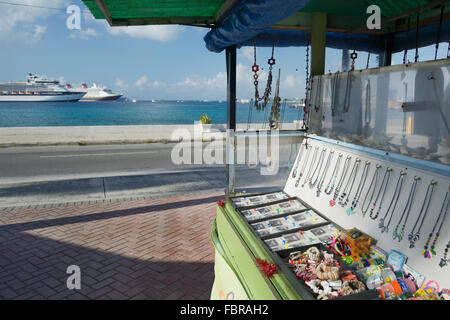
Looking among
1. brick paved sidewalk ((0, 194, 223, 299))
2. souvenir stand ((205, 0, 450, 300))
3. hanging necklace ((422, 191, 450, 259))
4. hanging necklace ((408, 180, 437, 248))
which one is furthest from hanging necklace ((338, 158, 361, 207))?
brick paved sidewalk ((0, 194, 223, 299))

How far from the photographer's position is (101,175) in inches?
345

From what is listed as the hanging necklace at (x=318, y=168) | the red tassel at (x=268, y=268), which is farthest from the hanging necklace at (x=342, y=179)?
the red tassel at (x=268, y=268)

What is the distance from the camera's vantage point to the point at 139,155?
11.8 m

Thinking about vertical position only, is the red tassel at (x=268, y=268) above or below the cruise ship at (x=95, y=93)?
below

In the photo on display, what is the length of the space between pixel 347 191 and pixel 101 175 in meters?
7.22

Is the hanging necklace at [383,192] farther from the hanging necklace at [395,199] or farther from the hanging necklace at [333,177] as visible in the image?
the hanging necklace at [333,177]

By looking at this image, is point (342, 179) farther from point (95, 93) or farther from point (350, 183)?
point (95, 93)

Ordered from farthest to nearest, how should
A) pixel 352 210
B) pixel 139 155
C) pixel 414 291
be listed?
pixel 139 155
pixel 352 210
pixel 414 291

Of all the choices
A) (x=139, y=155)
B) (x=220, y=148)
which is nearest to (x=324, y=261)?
(x=139, y=155)

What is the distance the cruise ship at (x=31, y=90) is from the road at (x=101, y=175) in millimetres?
90290

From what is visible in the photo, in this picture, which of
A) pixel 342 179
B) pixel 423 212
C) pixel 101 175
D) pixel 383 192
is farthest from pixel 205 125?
pixel 423 212

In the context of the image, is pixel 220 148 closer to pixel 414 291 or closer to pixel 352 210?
pixel 352 210

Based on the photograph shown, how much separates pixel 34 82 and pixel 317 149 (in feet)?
346

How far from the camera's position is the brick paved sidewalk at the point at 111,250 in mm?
3604
